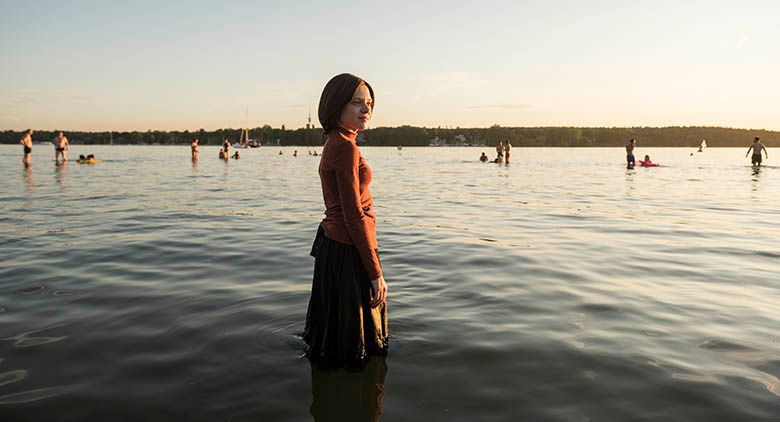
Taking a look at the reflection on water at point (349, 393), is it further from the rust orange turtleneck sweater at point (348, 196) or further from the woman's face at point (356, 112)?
the woman's face at point (356, 112)

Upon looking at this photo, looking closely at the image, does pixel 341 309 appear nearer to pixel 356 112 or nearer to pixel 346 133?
pixel 346 133

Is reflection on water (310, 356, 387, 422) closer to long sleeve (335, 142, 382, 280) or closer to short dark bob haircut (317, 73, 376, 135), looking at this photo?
long sleeve (335, 142, 382, 280)

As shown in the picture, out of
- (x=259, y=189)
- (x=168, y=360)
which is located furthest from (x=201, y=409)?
(x=259, y=189)

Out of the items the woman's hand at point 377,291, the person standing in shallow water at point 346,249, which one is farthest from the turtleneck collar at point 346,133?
the woman's hand at point 377,291

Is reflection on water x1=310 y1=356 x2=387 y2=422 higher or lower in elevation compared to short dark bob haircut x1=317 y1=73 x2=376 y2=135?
lower

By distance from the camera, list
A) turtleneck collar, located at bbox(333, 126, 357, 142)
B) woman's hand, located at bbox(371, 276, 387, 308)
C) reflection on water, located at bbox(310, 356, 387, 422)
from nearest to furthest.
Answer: reflection on water, located at bbox(310, 356, 387, 422), turtleneck collar, located at bbox(333, 126, 357, 142), woman's hand, located at bbox(371, 276, 387, 308)

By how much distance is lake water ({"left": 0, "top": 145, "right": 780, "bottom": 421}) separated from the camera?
Answer: 3.99m

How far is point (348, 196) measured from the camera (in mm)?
3861

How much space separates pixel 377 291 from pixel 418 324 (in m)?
1.68

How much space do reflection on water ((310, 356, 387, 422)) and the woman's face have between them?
6.60 ft

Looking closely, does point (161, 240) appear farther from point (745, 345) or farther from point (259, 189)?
point (259, 189)

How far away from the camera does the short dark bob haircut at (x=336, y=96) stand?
401 centimetres

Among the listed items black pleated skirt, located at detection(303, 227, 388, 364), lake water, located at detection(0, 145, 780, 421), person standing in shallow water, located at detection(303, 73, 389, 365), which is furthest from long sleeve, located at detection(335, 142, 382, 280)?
lake water, located at detection(0, 145, 780, 421)

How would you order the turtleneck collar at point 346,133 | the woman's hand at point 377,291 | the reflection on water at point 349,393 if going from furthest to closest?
the woman's hand at point 377,291 → the turtleneck collar at point 346,133 → the reflection on water at point 349,393
